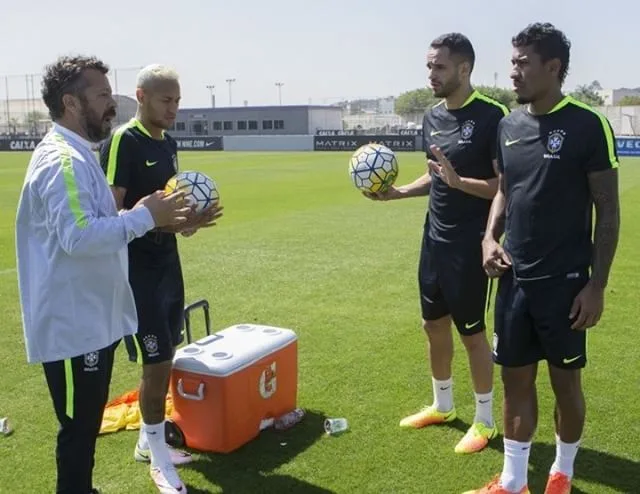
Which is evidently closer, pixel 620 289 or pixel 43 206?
pixel 43 206

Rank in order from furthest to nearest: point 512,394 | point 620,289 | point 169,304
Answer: point 620,289, point 169,304, point 512,394

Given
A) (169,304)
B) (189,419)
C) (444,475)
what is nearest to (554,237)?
(444,475)

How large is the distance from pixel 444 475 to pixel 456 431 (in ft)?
2.08

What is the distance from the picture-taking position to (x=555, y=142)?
3.32 m

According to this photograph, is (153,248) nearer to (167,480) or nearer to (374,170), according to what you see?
(167,480)

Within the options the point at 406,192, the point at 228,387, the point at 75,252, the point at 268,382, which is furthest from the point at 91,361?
the point at 406,192

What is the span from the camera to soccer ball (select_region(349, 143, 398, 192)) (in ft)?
15.6

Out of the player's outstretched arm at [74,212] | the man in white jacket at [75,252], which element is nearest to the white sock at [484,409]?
the man in white jacket at [75,252]

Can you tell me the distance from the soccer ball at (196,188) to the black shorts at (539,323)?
5.45 ft

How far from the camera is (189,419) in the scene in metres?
4.43

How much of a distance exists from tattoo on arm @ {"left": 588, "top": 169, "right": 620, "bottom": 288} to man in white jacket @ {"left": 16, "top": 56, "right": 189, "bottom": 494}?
1.94 meters

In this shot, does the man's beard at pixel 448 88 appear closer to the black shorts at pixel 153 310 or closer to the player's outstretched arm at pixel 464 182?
the player's outstretched arm at pixel 464 182

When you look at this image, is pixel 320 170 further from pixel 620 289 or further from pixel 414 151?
pixel 620 289

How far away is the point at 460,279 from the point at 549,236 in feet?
3.32
